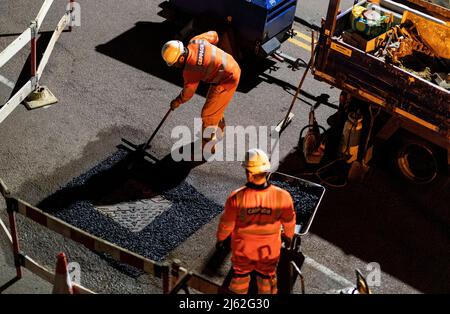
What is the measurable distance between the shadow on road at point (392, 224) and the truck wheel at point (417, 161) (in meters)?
0.14

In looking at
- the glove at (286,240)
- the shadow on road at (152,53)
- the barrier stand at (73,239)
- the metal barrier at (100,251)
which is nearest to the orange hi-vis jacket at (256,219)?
the glove at (286,240)

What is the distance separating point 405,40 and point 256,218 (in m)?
4.00

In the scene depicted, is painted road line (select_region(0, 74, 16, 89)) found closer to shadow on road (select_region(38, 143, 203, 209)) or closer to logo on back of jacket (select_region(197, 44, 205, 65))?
shadow on road (select_region(38, 143, 203, 209))

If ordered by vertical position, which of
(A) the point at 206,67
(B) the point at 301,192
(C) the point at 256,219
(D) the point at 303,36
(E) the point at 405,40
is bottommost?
(B) the point at 301,192

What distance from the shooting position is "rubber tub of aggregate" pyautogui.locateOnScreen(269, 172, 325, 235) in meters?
8.39

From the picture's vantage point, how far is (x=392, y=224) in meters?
8.68

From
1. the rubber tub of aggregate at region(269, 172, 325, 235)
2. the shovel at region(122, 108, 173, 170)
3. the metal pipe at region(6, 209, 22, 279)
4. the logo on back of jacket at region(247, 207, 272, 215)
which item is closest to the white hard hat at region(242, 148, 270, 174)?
the logo on back of jacket at region(247, 207, 272, 215)

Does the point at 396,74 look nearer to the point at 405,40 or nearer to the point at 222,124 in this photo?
the point at 405,40

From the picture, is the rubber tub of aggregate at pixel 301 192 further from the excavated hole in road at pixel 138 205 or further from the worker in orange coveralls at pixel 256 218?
the worker in orange coveralls at pixel 256 218

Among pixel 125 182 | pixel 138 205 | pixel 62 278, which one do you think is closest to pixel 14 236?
pixel 62 278

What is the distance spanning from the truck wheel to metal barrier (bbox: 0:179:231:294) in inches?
159

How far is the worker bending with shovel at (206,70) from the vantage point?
28.5ft

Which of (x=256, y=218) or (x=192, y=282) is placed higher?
(x=256, y=218)

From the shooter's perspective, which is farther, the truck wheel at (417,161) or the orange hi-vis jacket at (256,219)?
the truck wheel at (417,161)
